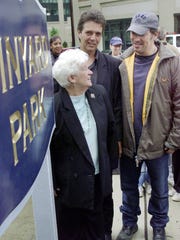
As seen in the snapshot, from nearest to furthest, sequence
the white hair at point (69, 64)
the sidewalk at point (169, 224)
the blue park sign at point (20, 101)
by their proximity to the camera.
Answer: the blue park sign at point (20, 101) → the white hair at point (69, 64) → the sidewalk at point (169, 224)

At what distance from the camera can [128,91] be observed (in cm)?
248

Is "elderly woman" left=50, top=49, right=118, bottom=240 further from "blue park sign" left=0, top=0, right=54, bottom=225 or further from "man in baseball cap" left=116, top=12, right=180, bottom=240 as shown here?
"blue park sign" left=0, top=0, right=54, bottom=225

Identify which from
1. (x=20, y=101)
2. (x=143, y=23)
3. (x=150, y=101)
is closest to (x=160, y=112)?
(x=150, y=101)

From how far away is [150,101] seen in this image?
240 cm

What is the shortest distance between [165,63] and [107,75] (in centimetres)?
41

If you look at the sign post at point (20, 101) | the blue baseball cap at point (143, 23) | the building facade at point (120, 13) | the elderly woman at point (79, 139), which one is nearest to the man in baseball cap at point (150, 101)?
the blue baseball cap at point (143, 23)

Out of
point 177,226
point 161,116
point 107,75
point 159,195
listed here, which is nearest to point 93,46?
point 107,75

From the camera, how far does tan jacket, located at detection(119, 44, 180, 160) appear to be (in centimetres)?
239

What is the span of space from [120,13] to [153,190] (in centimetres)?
2944

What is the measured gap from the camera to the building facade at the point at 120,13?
26.3 metres

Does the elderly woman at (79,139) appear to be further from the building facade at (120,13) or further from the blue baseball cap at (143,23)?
the building facade at (120,13)

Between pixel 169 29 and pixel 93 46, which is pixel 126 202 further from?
pixel 169 29

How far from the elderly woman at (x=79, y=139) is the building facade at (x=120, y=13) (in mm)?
21840

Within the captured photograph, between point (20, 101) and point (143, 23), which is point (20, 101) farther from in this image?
point (143, 23)
